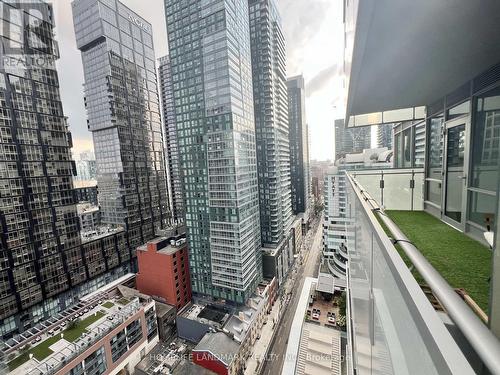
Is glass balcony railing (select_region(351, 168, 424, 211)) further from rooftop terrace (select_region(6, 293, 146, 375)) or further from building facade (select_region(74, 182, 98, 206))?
building facade (select_region(74, 182, 98, 206))

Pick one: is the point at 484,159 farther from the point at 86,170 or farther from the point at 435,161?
the point at 86,170

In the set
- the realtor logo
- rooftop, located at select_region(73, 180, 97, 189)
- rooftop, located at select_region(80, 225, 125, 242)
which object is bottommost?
→ rooftop, located at select_region(80, 225, 125, 242)

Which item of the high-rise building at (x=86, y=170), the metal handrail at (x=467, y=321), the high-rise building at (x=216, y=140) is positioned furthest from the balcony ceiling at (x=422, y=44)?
the high-rise building at (x=86, y=170)

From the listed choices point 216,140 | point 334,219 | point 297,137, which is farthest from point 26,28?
point 297,137

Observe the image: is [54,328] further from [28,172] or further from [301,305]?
[301,305]

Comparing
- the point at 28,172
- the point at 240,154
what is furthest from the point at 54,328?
the point at 240,154

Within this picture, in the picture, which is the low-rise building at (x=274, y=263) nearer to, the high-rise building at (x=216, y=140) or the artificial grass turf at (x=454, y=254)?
the high-rise building at (x=216, y=140)

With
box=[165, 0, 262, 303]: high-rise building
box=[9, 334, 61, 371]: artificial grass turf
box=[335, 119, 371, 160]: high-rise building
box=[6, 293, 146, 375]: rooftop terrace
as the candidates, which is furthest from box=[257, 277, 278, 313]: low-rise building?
box=[335, 119, 371, 160]: high-rise building
